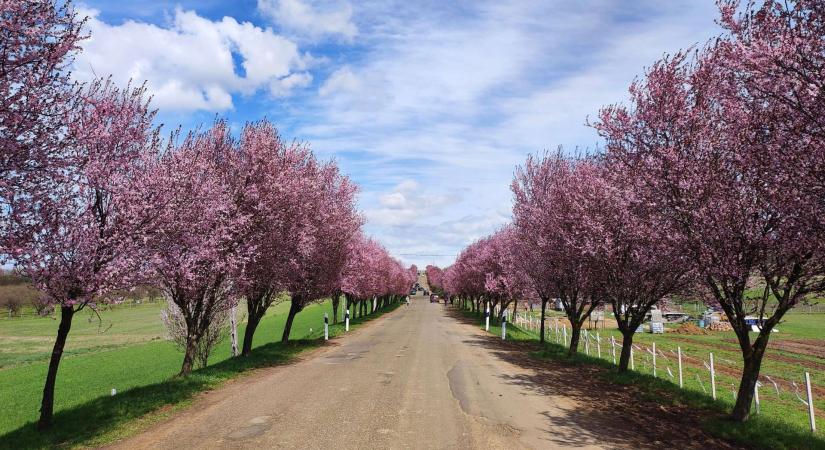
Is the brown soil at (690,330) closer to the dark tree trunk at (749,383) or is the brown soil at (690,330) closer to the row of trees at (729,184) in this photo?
the row of trees at (729,184)

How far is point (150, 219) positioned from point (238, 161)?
24.3 ft

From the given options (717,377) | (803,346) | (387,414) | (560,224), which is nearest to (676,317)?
(803,346)

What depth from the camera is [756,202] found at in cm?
1001

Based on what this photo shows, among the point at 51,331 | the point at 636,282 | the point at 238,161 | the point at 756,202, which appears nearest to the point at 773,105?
the point at 756,202

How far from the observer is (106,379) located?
1316 inches

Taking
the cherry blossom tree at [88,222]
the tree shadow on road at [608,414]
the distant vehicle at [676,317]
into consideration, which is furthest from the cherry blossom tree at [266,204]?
the distant vehicle at [676,317]

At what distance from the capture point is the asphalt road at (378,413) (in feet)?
28.7

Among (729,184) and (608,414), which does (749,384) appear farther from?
(729,184)

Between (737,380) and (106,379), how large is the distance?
38.5m

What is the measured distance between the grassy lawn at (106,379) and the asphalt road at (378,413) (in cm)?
94

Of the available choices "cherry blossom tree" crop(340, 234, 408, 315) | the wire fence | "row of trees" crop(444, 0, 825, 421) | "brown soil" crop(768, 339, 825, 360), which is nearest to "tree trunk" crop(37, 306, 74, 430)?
"row of trees" crop(444, 0, 825, 421)

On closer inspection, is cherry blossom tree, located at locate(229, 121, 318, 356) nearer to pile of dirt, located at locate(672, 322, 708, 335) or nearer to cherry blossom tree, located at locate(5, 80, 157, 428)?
cherry blossom tree, located at locate(5, 80, 157, 428)

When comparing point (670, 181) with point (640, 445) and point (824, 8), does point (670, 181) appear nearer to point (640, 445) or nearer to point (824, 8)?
point (824, 8)

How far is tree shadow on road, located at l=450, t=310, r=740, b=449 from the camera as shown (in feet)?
30.7
